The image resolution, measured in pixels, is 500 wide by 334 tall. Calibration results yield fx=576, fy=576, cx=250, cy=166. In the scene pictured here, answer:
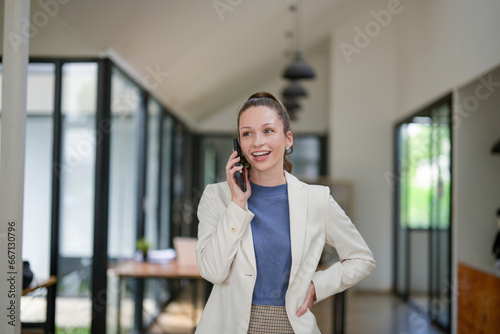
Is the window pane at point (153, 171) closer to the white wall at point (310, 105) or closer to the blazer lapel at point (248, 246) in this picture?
the white wall at point (310, 105)

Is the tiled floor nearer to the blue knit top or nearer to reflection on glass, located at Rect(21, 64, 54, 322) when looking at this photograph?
reflection on glass, located at Rect(21, 64, 54, 322)

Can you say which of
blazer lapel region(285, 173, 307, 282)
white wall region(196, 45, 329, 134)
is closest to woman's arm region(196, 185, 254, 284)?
blazer lapel region(285, 173, 307, 282)

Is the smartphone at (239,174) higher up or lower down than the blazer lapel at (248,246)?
higher up

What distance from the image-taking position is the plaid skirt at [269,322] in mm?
1621

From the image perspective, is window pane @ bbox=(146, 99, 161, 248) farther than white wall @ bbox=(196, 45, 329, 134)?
No

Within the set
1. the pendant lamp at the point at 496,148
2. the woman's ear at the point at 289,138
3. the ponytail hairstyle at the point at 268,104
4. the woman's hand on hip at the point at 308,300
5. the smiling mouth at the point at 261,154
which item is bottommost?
the woman's hand on hip at the point at 308,300

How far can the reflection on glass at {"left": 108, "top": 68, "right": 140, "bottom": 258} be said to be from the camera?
4.66 m

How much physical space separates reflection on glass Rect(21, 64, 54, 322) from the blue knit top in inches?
80.7

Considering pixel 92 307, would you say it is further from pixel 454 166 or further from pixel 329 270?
pixel 454 166

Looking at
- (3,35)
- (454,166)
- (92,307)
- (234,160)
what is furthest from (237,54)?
(234,160)

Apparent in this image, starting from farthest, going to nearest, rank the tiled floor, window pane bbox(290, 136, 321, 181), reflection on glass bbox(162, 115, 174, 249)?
window pane bbox(290, 136, 321, 181)
reflection on glass bbox(162, 115, 174, 249)
the tiled floor

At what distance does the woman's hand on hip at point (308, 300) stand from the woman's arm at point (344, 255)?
21 millimetres

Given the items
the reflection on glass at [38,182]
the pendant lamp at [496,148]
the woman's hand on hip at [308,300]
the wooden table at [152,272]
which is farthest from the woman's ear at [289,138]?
the pendant lamp at [496,148]

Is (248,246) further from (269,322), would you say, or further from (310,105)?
(310,105)
